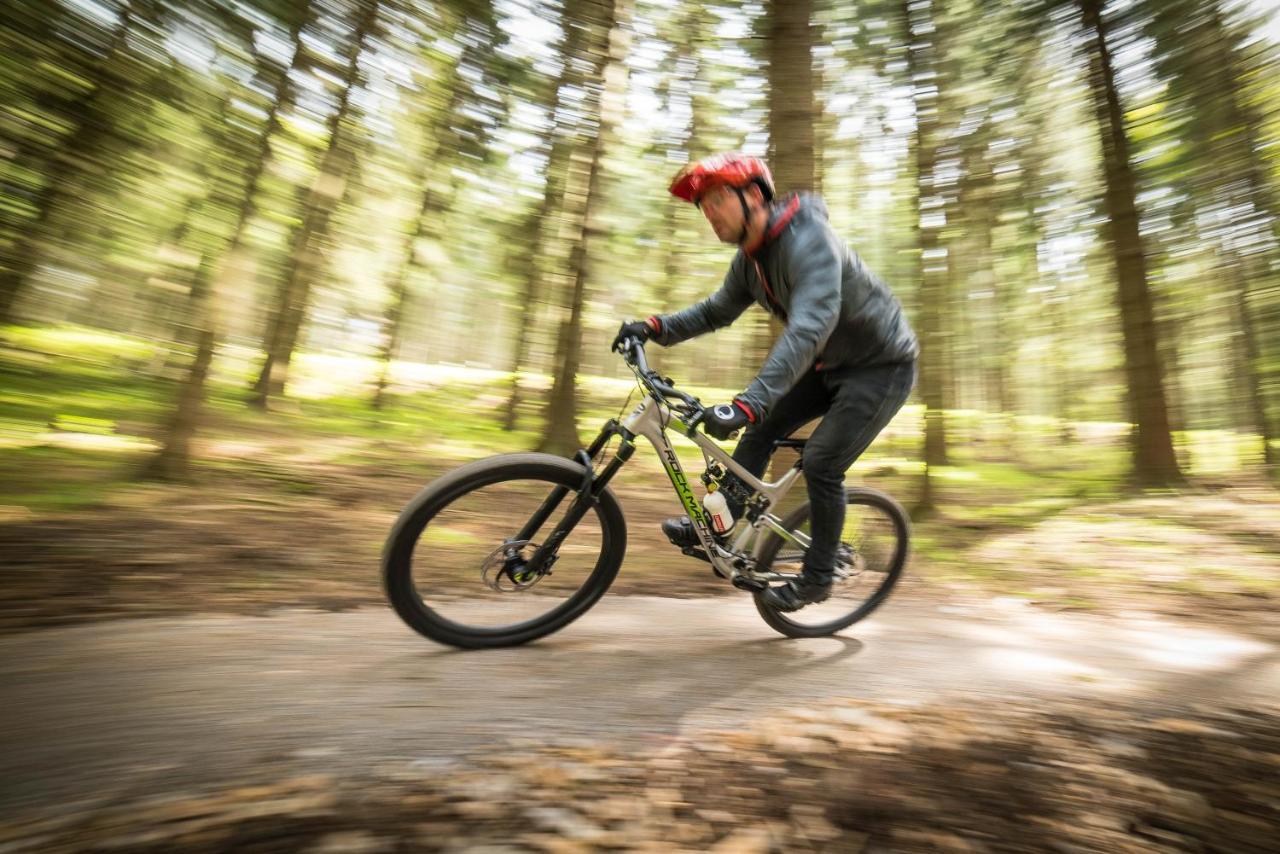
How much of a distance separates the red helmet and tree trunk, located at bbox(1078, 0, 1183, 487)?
304 inches

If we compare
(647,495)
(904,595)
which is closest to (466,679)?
(904,595)

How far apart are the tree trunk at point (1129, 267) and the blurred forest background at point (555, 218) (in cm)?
3

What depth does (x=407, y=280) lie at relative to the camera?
1270 centimetres

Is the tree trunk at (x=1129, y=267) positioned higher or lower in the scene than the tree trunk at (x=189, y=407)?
higher

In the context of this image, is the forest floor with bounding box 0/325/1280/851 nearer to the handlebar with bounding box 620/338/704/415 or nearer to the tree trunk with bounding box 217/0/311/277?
the handlebar with bounding box 620/338/704/415

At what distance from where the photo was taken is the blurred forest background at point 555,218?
18.5 feet

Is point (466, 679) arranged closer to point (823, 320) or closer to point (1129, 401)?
point (823, 320)

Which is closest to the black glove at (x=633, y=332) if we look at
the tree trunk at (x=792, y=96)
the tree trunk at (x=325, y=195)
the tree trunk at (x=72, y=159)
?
the tree trunk at (x=792, y=96)

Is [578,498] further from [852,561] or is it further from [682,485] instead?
[852,561]

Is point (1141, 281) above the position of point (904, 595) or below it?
above

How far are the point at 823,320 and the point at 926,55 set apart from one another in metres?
7.40

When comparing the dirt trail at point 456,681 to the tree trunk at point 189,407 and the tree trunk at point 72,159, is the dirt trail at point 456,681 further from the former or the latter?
the tree trunk at point 72,159

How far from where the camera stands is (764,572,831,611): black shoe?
139 inches

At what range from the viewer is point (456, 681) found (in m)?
2.70
